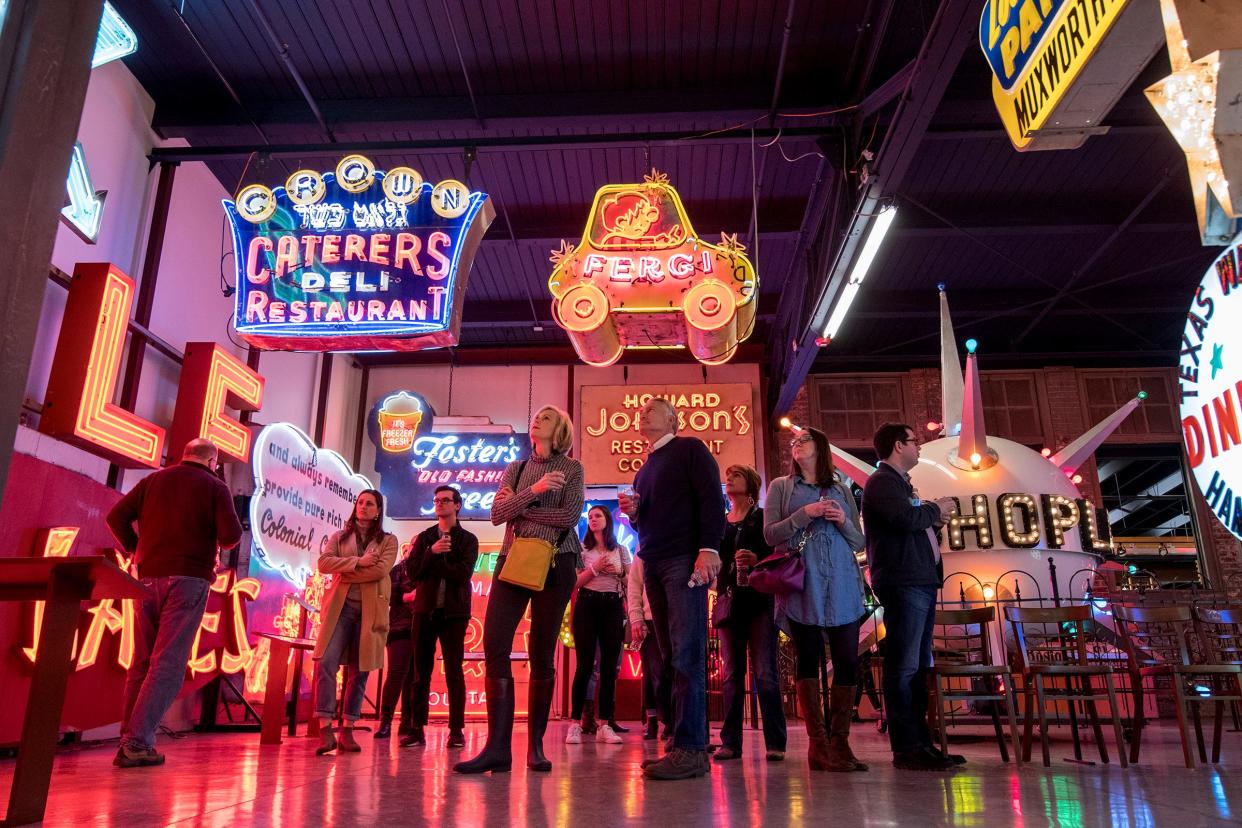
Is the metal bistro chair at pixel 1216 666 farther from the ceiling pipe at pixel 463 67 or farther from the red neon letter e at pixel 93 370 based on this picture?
the red neon letter e at pixel 93 370

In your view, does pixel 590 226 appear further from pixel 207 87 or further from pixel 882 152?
pixel 207 87

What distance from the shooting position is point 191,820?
260 cm

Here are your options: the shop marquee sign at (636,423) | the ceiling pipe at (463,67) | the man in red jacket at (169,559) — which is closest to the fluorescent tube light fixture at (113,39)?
the ceiling pipe at (463,67)

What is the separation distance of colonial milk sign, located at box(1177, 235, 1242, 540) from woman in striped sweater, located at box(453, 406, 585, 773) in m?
3.87

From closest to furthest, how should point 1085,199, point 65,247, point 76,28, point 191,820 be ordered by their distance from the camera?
point 76,28
point 191,820
point 65,247
point 1085,199

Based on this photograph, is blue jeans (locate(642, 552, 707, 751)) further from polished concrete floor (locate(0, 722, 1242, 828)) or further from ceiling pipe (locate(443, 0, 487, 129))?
ceiling pipe (locate(443, 0, 487, 129))

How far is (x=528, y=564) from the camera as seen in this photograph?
3.98 meters

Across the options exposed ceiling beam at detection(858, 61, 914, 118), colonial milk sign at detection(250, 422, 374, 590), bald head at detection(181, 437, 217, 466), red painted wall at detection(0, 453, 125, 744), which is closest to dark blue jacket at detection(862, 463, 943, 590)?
exposed ceiling beam at detection(858, 61, 914, 118)

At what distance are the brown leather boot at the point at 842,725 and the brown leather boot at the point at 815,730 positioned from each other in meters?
0.03

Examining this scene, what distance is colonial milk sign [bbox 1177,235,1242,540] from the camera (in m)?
4.88

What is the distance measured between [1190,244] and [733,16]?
8343mm

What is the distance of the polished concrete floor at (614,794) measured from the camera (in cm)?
265

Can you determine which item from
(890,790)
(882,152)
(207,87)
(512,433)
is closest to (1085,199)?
(882,152)

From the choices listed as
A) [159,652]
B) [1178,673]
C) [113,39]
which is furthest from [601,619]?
[113,39]
